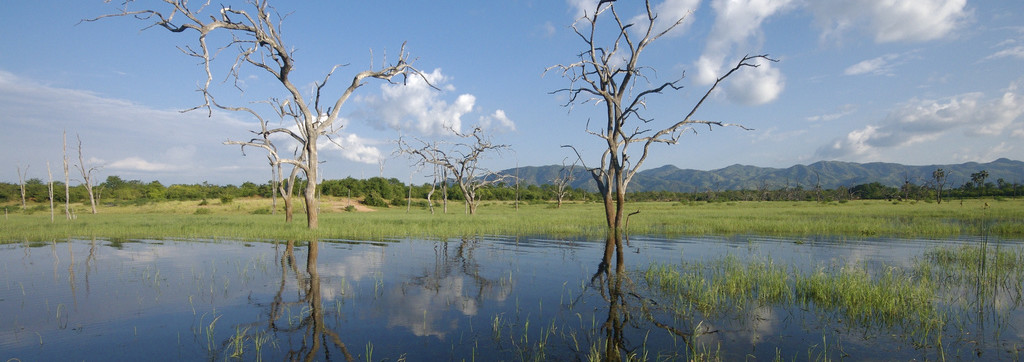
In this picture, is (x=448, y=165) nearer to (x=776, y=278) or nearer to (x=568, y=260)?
(x=568, y=260)

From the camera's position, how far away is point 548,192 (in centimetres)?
10469

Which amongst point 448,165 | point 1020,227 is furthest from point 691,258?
point 448,165

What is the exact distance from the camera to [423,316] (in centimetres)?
718

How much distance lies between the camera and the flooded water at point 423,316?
5.62 metres

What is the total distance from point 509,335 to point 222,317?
180 inches

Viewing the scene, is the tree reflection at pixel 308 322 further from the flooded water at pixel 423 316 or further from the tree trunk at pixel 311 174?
the tree trunk at pixel 311 174

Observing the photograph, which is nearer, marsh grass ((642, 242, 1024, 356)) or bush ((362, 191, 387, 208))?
marsh grass ((642, 242, 1024, 356))

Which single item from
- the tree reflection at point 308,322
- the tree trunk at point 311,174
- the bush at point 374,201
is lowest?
the tree reflection at point 308,322

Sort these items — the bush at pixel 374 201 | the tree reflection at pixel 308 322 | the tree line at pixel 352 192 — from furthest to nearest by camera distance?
the bush at pixel 374 201, the tree line at pixel 352 192, the tree reflection at pixel 308 322

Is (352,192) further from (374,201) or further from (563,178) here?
(563,178)

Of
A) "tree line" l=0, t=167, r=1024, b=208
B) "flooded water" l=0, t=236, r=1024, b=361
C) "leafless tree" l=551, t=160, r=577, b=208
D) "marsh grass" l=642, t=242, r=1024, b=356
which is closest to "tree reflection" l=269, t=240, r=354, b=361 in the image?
"flooded water" l=0, t=236, r=1024, b=361

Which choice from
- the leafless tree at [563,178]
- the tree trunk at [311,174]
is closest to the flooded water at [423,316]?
the tree trunk at [311,174]

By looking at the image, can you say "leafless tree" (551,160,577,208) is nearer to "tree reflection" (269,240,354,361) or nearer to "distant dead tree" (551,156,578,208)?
"distant dead tree" (551,156,578,208)

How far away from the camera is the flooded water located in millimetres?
5625
